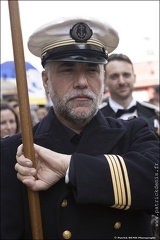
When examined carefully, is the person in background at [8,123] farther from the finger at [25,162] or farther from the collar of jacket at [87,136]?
the finger at [25,162]

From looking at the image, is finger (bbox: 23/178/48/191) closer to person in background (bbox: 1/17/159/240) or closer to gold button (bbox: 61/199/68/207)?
person in background (bbox: 1/17/159/240)

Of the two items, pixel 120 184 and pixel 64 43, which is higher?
pixel 64 43

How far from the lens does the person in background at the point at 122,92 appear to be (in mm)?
3857

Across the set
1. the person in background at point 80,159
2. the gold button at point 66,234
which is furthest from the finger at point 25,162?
the gold button at point 66,234

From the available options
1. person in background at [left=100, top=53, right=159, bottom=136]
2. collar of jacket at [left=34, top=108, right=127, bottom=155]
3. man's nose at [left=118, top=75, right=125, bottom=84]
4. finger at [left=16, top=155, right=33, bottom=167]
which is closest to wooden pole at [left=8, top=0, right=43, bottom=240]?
finger at [left=16, top=155, right=33, bottom=167]

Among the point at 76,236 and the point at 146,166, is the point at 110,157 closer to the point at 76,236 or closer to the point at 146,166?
the point at 146,166

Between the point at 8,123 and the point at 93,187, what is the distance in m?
2.94

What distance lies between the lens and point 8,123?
4430mm

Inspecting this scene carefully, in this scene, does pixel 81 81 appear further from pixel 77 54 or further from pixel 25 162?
pixel 25 162

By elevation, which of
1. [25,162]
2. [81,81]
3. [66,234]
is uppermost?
[81,81]

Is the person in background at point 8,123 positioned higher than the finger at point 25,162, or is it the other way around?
the person in background at point 8,123

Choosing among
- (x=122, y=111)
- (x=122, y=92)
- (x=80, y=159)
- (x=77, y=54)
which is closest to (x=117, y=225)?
(x=80, y=159)

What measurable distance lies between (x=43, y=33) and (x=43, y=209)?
917mm

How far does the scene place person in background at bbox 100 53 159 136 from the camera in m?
3.86
